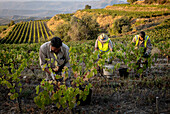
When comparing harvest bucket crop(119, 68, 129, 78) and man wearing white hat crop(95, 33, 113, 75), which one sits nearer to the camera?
man wearing white hat crop(95, 33, 113, 75)

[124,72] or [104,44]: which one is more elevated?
[104,44]

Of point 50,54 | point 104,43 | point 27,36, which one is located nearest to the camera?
point 50,54

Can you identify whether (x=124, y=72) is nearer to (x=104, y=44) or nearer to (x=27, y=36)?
(x=104, y=44)

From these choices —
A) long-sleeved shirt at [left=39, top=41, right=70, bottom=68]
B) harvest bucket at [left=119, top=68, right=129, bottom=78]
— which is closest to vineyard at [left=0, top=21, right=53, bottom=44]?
harvest bucket at [left=119, top=68, right=129, bottom=78]

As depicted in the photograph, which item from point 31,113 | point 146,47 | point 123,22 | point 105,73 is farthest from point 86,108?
point 123,22

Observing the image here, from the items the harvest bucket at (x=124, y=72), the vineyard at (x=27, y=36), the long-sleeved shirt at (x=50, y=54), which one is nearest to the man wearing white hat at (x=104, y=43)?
the harvest bucket at (x=124, y=72)

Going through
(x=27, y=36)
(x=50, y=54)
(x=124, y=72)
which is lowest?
(x=124, y=72)

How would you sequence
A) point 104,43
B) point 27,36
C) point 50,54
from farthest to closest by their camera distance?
point 27,36, point 104,43, point 50,54

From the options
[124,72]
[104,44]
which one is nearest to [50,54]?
[104,44]

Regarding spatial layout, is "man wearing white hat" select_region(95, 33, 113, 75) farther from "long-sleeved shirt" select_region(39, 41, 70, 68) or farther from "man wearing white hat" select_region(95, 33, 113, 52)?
"long-sleeved shirt" select_region(39, 41, 70, 68)

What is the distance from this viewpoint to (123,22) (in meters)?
34.5

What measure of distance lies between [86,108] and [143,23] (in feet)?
116

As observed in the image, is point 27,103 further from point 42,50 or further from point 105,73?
point 105,73

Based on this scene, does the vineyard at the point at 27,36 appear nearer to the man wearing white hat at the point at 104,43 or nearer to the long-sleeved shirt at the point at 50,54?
the man wearing white hat at the point at 104,43
